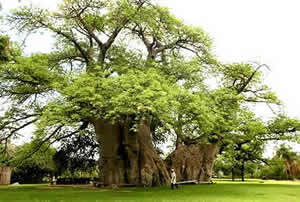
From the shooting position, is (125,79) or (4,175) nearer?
(125,79)

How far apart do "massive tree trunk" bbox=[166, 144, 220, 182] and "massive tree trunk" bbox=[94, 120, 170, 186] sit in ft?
10.5

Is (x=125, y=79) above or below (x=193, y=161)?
above

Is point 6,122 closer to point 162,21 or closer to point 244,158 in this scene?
point 162,21

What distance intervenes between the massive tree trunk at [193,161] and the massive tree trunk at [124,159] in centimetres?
319

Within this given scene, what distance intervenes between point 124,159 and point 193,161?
20.8 feet

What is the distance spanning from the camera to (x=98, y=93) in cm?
1581

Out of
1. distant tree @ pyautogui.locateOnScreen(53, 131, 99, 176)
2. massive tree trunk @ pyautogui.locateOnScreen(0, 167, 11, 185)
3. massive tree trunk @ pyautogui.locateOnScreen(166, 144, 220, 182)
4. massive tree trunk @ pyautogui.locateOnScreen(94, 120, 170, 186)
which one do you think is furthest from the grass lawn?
massive tree trunk @ pyautogui.locateOnScreen(0, 167, 11, 185)

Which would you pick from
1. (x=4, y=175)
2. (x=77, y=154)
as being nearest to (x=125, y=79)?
(x=77, y=154)

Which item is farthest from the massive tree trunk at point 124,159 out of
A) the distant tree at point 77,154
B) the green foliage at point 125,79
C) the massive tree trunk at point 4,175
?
the massive tree trunk at point 4,175

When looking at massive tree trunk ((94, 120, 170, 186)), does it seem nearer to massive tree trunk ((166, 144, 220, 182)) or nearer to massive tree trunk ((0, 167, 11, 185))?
massive tree trunk ((166, 144, 220, 182))

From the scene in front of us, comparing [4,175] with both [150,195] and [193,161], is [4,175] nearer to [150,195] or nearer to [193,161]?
[193,161]

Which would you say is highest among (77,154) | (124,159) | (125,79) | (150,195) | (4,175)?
(125,79)

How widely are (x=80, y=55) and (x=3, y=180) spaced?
61.1 ft

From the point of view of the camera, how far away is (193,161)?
989 inches
